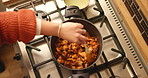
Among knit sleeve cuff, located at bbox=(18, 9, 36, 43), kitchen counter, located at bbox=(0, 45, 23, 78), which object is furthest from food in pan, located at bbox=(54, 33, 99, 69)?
kitchen counter, located at bbox=(0, 45, 23, 78)

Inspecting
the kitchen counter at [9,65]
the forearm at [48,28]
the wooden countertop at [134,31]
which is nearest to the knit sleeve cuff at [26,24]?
the forearm at [48,28]

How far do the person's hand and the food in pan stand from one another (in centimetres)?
6

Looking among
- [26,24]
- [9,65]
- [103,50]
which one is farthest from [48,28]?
[9,65]

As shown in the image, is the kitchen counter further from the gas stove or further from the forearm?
the forearm

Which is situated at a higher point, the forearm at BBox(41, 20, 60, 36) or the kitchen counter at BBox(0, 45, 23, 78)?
the forearm at BBox(41, 20, 60, 36)

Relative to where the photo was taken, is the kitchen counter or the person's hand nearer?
the person's hand

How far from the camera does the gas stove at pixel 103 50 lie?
716 millimetres

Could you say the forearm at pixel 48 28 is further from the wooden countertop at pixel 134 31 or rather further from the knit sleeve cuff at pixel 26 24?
the wooden countertop at pixel 134 31

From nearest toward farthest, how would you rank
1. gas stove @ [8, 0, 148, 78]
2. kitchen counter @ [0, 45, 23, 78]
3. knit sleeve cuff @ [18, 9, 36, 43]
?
knit sleeve cuff @ [18, 9, 36, 43]
gas stove @ [8, 0, 148, 78]
kitchen counter @ [0, 45, 23, 78]

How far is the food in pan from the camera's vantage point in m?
0.69

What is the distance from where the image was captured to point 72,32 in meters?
0.65

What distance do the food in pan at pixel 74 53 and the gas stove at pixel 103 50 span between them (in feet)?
0.11

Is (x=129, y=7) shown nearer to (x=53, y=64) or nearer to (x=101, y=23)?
(x=101, y=23)

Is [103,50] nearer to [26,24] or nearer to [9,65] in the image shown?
[26,24]
